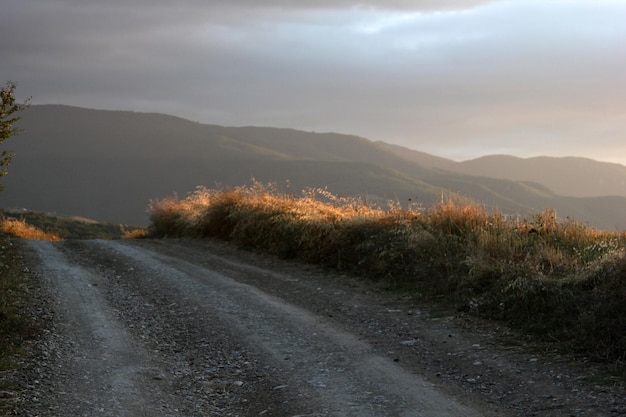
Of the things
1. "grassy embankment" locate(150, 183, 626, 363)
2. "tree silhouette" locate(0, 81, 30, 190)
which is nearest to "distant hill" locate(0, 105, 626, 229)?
"grassy embankment" locate(150, 183, 626, 363)

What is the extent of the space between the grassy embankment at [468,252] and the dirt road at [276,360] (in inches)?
27.4

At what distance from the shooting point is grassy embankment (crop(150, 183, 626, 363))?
25.1 feet

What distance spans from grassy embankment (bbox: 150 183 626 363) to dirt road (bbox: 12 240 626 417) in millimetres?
697

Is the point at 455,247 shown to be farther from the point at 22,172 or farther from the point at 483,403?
the point at 22,172

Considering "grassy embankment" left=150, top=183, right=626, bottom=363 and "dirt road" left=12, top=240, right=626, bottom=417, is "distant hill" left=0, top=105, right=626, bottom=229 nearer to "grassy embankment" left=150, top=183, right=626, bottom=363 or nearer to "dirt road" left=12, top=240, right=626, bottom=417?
"grassy embankment" left=150, top=183, right=626, bottom=363

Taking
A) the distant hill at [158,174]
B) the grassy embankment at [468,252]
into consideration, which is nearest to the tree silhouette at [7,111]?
the grassy embankment at [468,252]

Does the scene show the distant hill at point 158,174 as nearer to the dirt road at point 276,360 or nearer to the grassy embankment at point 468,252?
the grassy embankment at point 468,252

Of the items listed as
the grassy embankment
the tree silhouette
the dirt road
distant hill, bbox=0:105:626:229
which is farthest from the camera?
distant hill, bbox=0:105:626:229

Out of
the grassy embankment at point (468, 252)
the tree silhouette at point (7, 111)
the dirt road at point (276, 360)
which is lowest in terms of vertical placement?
the dirt road at point (276, 360)

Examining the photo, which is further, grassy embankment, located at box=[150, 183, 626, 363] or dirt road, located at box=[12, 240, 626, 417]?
grassy embankment, located at box=[150, 183, 626, 363]

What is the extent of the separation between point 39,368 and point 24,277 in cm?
580

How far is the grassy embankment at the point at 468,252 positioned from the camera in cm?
766

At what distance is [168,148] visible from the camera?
16862cm

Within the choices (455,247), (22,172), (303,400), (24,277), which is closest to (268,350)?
(303,400)
